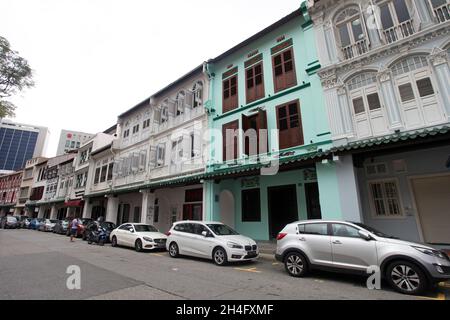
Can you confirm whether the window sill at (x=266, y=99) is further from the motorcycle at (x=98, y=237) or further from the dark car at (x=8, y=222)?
the dark car at (x=8, y=222)

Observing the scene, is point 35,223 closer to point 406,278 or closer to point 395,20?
point 406,278

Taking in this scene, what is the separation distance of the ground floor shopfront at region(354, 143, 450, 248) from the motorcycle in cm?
1565

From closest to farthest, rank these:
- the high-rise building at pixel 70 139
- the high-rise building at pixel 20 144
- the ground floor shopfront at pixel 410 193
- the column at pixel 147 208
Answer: the ground floor shopfront at pixel 410 193 → the column at pixel 147 208 → the high-rise building at pixel 70 139 → the high-rise building at pixel 20 144

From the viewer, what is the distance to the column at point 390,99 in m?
9.20

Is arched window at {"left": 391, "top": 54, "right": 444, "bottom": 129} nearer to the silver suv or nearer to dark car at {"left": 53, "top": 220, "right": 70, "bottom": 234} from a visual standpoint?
the silver suv

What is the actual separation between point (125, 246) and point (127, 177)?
8925 millimetres

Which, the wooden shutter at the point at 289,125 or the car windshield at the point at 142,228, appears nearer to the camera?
the wooden shutter at the point at 289,125

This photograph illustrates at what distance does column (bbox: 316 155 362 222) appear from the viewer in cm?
896

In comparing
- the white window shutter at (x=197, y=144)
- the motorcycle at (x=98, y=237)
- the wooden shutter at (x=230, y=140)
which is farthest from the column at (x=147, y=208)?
the wooden shutter at (x=230, y=140)

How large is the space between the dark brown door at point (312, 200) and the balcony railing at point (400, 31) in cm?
719

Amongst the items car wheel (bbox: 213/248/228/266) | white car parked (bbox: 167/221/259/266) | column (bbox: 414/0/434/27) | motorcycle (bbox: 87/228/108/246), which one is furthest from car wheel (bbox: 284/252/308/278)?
motorcycle (bbox: 87/228/108/246)

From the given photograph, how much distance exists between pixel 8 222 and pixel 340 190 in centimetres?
4080

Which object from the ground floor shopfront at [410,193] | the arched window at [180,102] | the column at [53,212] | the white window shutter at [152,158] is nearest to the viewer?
the ground floor shopfront at [410,193]

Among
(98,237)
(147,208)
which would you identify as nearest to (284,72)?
(147,208)
